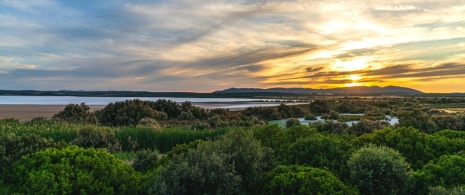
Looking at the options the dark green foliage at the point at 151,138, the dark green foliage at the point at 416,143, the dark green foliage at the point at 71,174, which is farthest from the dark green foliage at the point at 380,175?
the dark green foliage at the point at 151,138

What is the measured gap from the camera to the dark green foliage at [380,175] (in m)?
6.31

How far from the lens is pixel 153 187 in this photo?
588 cm

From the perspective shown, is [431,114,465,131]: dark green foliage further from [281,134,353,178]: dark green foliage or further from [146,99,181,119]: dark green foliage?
[146,99,181,119]: dark green foliage

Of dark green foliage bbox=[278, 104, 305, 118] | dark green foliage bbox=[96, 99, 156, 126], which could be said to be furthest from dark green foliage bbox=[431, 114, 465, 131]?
dark green foliage bbox=[96, 99, 156, 126]

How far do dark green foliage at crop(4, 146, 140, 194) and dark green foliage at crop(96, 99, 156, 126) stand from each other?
700 inches

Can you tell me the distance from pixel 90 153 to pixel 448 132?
9805mm

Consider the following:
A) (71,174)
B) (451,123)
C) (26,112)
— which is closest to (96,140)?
(71,174)

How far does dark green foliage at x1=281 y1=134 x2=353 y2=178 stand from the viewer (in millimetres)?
7406

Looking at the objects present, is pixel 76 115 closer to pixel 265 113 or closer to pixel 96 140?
pixel 96 140

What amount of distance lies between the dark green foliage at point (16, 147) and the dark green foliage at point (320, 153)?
5517 millimetres

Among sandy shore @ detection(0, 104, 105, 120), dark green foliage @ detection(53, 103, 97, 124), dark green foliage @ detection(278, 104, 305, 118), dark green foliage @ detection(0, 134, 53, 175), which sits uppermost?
dark green foliage @ detection(0, 134, 53, 175)

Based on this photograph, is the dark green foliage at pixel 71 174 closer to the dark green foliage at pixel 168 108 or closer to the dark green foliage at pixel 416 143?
the dark green foliage at pixel 416 143

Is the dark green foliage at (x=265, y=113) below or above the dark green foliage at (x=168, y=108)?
below

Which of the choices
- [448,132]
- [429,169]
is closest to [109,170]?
[429,169]
